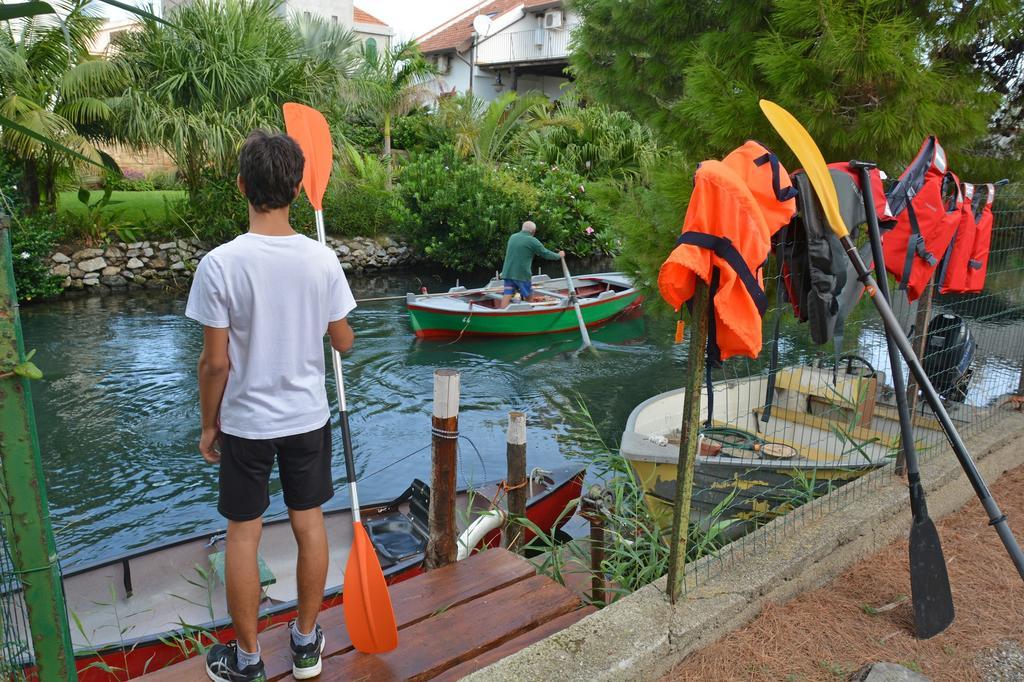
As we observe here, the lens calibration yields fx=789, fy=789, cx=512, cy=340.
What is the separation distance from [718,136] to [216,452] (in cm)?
355

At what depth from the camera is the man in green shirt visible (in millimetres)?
12523

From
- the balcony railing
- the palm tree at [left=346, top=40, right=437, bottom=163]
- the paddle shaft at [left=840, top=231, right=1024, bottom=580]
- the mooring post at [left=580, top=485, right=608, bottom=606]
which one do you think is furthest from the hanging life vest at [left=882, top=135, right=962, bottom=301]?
the balcony railing

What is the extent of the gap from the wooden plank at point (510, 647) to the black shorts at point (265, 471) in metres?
0.76

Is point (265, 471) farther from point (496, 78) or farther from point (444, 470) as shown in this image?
point (496, 78)

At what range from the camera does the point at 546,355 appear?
1275 centimetres

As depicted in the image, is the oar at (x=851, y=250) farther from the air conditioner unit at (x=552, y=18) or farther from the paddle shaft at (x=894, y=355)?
the air conditioner unit at (x=552, y=18)

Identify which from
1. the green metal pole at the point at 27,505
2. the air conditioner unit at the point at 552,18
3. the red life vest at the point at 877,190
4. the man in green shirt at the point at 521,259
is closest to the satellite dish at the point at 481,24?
the air conditioner unit at the point at 552,18

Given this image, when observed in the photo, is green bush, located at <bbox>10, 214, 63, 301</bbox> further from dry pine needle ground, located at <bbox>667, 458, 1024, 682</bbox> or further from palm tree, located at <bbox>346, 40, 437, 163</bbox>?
dry pine needle ground, located at <bbox>667, 458, 1024, 682</bbox>

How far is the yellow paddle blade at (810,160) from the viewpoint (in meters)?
2.71

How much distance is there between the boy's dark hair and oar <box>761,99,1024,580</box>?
1.57 metres

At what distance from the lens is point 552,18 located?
30219mm

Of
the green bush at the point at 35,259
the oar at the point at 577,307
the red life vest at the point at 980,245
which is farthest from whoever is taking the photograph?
the green bush at the point at 35,259

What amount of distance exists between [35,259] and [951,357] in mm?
14460

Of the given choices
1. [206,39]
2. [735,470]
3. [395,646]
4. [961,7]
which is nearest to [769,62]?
[961,7]
